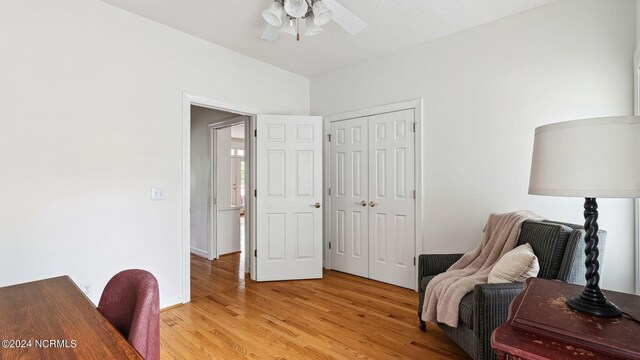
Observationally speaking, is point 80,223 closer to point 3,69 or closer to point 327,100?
point 3,69

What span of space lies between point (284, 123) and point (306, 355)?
8.08ft

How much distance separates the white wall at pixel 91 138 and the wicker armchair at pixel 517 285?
2.45 metres

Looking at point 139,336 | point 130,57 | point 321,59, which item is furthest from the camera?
point 321,59

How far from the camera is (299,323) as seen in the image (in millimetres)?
2418

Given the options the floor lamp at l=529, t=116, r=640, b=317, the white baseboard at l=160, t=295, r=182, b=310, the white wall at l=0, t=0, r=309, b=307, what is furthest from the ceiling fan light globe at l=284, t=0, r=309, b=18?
the white baseboard at l=160, t=295, r=182, b=310

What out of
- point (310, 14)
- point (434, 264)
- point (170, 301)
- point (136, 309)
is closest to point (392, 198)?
point (434, 264)

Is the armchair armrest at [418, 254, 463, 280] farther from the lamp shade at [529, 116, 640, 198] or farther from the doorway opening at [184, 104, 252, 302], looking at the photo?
the doorway opening at [184, 104, 252, 302]

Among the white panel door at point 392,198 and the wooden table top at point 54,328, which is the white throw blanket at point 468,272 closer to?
the white panel door at point 392,198

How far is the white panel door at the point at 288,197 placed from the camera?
138 inches

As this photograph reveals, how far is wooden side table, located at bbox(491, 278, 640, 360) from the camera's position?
0.81m

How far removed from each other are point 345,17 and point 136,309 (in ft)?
6.66

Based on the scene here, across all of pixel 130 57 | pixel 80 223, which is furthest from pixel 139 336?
pixel 130 57

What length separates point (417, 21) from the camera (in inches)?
104

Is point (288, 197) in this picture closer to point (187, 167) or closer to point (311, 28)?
point (187, 167)
